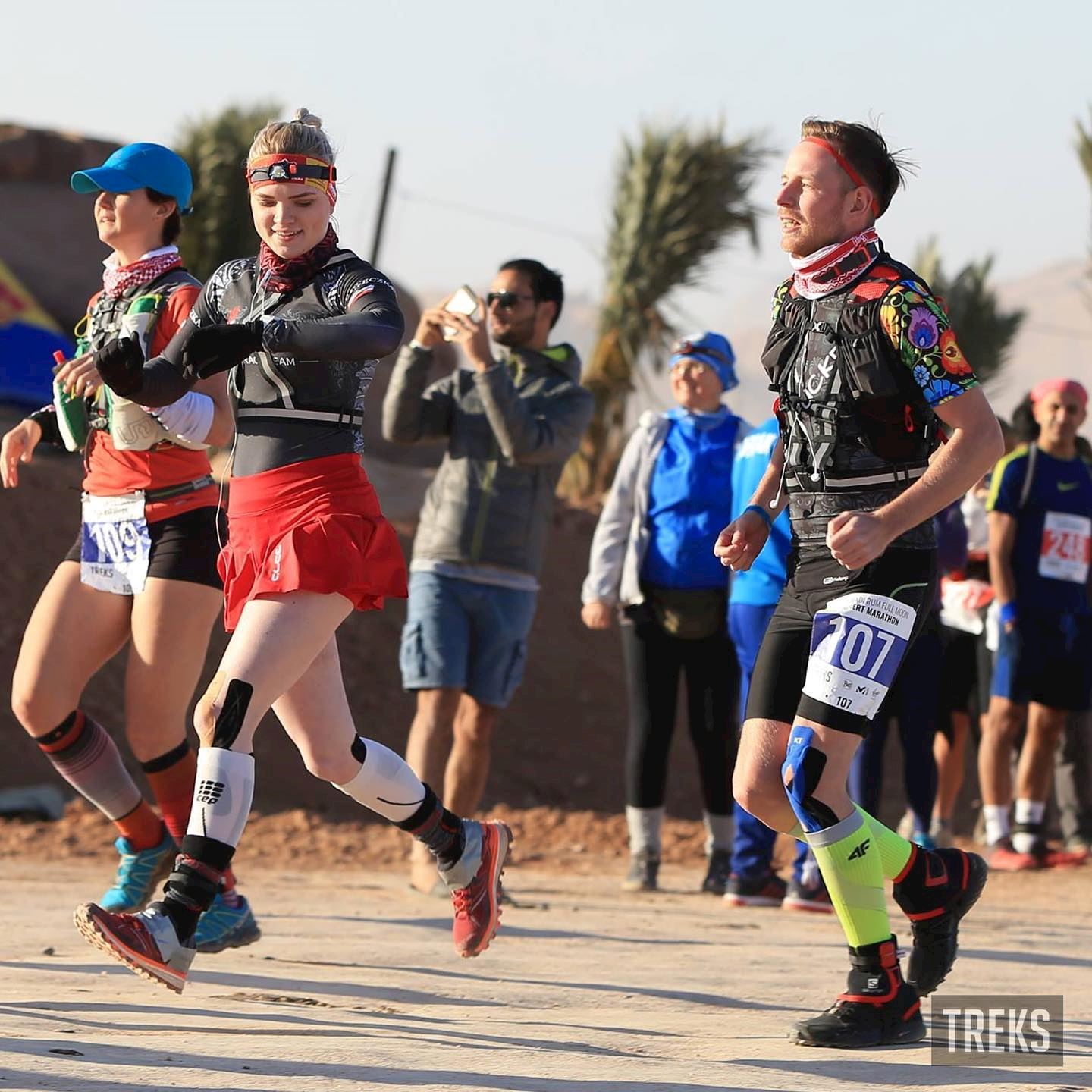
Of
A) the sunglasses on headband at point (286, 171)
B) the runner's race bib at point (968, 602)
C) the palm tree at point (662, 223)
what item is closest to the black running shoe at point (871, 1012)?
the sunglasses on headband at point (286, 171)

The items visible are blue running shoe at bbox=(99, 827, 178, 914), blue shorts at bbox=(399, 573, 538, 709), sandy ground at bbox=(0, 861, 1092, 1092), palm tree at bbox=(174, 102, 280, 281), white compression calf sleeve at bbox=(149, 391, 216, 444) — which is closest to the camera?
sandy ground at bbox=(0, 861, 1092, 1092)

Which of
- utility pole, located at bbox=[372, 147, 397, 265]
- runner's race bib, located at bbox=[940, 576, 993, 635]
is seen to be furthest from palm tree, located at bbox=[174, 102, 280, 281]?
runner's race bib, located at bbox=[940, 576, 993, 635]

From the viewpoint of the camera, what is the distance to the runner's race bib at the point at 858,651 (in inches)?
177

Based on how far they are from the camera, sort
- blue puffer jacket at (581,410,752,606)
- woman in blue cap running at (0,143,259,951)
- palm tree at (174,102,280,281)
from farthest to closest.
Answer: palm tree at (174,102,280,281), blue puffer jacket at (581,410,752,606), woman in blue cap running at (0,143,259,951)

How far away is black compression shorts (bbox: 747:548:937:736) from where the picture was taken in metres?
4.49

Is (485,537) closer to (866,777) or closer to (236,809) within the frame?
(866,777)

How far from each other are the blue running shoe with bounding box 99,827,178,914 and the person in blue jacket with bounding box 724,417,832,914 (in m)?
2.64

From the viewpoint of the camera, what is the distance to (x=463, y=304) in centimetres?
745

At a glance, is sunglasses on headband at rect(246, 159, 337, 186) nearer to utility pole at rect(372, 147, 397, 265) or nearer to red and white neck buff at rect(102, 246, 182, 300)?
red and white neck buff at rect(102, 246, 182, 300)

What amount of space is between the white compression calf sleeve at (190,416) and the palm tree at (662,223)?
1705cm

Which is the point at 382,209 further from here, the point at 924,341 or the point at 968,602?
the point at 924,341

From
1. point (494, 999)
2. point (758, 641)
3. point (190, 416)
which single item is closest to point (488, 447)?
point (758, 641)

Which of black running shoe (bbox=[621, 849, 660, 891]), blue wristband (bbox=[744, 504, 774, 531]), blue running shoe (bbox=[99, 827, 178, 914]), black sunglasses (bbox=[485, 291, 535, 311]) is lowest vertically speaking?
black running shoe (bbox=[621, 849, 660, 891])

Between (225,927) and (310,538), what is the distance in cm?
156
